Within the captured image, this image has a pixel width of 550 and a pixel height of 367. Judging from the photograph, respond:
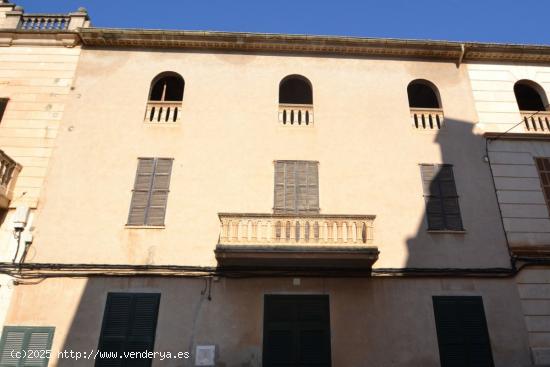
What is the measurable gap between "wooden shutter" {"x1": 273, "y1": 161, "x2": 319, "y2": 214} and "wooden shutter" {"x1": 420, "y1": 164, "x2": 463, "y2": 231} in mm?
3046

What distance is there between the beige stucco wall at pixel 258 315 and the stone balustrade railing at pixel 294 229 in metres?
1.14

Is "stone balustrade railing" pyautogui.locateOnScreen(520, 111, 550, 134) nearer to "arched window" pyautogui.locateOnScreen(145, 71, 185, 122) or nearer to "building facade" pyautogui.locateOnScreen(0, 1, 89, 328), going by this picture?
"arched window" pyautogui.locateOnScreen(145, 71, 185, 122)

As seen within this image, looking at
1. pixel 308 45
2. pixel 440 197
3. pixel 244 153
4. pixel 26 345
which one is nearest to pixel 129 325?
pixel 26 345

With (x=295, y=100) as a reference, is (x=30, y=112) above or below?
below

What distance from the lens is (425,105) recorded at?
46.6 ft

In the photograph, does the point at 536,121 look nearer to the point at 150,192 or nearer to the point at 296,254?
the point at 296,254

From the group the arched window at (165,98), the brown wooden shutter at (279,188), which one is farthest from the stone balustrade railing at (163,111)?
the brown wooden shutter at (279,188)

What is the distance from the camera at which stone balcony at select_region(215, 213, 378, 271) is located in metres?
9.27

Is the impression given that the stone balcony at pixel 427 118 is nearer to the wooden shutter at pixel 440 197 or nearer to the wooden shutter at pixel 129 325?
the wooden shutter at pixel 440 197

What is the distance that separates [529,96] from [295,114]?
26.8 feet

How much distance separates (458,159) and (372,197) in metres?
2.89

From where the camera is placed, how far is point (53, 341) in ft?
30.1

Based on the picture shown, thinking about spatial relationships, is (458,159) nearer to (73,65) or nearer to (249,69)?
(249,69)

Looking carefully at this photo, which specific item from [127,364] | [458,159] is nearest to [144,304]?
[127,364]
